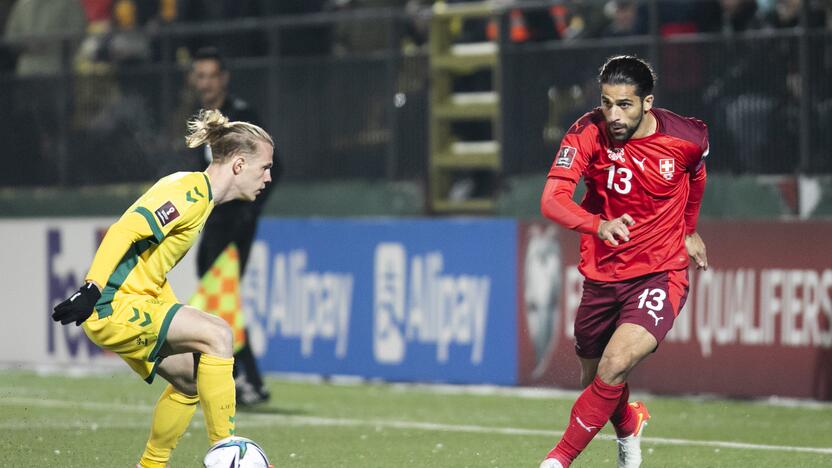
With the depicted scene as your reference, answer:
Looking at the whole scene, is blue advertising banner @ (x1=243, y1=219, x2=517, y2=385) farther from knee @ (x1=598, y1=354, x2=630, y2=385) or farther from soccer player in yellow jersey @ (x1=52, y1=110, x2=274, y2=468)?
soccer player in yellow jersey @ (x1=52, y1=110, x2=274, y2=468)

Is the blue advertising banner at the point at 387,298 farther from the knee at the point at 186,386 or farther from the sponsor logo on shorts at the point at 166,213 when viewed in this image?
the sponsor logo on shorts at the point at 166,213

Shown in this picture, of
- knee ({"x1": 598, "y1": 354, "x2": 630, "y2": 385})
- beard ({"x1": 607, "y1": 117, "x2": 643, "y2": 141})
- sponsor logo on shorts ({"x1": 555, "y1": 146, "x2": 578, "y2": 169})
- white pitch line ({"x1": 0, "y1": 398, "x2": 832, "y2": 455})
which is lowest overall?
white pitch line ({"x1": 0, "y1": 398, "x2": 832, "y2": 455})

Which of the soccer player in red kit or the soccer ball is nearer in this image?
the soccer ball

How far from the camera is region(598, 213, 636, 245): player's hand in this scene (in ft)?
25.3

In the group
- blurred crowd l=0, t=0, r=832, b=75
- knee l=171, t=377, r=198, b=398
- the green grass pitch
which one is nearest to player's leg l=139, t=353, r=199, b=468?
knee l=171, t=377, r=198, b=398

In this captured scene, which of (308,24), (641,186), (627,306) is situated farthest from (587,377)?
(308,24)

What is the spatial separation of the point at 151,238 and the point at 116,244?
25cm

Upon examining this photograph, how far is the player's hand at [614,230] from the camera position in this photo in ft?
25.3

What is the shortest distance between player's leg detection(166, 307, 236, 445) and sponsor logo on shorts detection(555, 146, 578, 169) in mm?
1720

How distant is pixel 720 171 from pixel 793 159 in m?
0.60

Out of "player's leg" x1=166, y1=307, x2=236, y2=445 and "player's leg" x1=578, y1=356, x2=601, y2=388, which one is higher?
"player's leg" x1=166, y1=307, x2=236, y2=445

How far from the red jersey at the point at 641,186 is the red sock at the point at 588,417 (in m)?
0.63

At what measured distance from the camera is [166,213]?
7.72 metres

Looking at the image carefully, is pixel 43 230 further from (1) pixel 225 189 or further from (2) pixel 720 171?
(1) pixel 225 189
